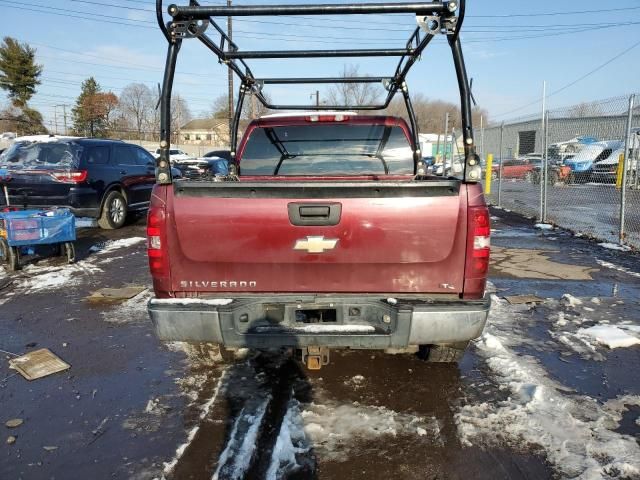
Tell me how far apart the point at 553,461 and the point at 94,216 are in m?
9.38

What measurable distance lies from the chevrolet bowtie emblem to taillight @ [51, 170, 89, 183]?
25.2ft

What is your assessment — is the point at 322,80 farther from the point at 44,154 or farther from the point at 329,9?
the point at 44,154

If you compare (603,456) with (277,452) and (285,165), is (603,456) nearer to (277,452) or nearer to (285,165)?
(277,452)

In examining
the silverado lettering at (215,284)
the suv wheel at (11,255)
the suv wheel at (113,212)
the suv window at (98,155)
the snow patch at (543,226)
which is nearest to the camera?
the silverado lettering at (215,284)

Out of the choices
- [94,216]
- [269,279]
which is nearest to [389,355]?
[269,279]

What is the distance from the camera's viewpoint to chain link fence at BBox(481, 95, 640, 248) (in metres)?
→ 9.73

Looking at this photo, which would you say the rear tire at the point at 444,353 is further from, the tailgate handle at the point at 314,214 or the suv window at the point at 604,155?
the suv window at the point at 604,155

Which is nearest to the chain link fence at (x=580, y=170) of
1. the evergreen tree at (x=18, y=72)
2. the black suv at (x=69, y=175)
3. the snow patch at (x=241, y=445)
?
the snow patch at (x=241, y=445)

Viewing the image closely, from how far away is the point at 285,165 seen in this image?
4.70 meters

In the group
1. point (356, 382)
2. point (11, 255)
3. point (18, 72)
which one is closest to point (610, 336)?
point (356, 382)

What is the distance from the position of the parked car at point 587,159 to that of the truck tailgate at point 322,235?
52.8 feet

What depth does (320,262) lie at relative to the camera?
298cm

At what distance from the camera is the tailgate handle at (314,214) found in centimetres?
292

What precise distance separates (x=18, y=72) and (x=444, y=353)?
202 ft
